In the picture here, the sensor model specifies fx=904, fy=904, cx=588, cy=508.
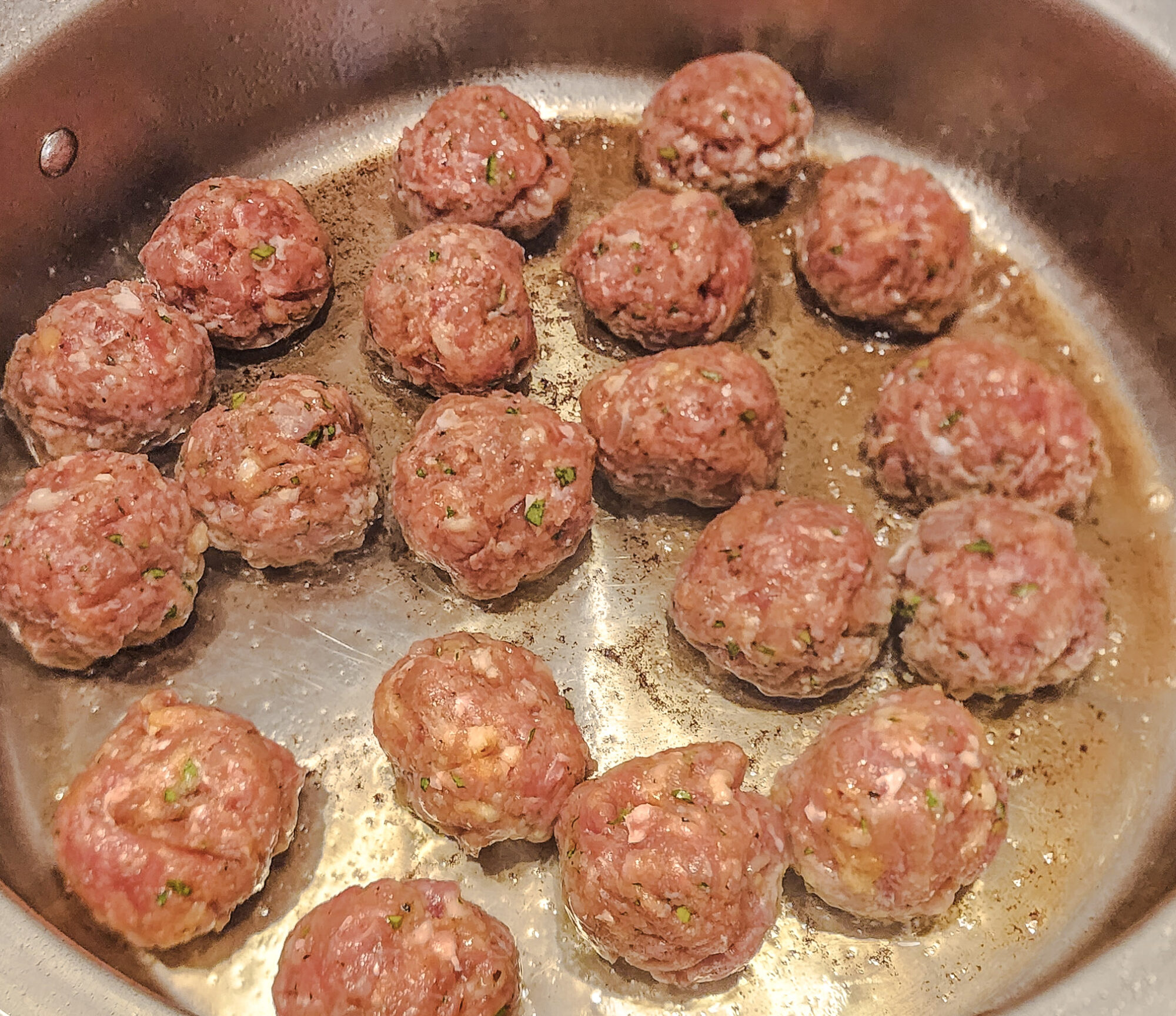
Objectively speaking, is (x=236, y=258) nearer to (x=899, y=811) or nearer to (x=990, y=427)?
(x=990, y=427)

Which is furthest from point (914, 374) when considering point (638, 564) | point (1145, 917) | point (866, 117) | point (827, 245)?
point (1145, 917)

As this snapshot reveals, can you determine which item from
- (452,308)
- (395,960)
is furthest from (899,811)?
(452,308)

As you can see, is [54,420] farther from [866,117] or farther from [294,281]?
[866,117]

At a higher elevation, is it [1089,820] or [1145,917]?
[1145,917]

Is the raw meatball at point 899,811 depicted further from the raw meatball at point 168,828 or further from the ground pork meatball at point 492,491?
the raw meatball at point 168,828

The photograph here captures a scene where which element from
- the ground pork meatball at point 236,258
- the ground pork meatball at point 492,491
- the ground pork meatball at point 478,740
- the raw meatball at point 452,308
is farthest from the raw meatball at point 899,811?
the ground pork meatball at point 236,258

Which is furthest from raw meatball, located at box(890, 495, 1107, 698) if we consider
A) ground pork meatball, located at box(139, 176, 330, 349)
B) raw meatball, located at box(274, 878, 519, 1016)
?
ground pork meatball, located at box(139, 176, 330, 349)

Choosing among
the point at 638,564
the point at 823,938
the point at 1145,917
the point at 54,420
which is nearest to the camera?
the point at 1145,917
